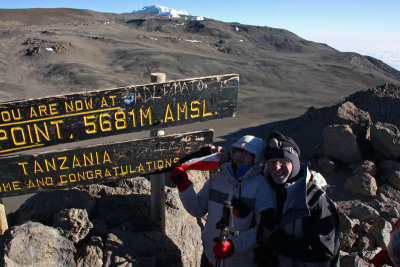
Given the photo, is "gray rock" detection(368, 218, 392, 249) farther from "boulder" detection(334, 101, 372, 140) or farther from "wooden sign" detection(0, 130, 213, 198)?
"boulder" detection(334, 101, 372, 140)

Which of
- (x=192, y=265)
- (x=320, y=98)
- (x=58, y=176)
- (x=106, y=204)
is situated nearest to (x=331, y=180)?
(x=192, y=265)

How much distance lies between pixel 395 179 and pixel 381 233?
9.67 feet

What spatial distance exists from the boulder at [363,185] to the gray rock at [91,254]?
539 cm

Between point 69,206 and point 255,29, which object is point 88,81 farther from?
point 255,29

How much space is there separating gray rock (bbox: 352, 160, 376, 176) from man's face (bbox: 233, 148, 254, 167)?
17.2 feet

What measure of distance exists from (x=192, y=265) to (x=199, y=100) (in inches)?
72.6

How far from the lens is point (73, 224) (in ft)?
11.0

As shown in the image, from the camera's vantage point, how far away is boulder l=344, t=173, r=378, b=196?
661 cm

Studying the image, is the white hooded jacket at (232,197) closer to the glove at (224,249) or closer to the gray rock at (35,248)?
the glove at (224,249)

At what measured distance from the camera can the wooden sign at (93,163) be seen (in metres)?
3.17

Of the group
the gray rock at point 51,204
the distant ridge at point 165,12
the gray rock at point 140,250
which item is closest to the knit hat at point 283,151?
the gray rock at point 140,250

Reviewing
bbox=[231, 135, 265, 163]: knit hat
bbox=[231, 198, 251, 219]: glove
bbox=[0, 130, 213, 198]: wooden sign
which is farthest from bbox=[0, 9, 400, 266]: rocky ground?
bbox=[231, 135, 265, 163]: knit hat

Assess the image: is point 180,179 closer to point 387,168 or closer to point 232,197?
point 232,197

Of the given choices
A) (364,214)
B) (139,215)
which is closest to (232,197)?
(139,215)
